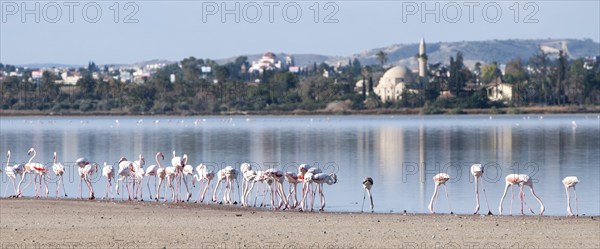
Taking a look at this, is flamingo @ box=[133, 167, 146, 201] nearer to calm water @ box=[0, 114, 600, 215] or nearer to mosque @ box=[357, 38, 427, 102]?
calm water @ box=[0, 114, 600, 215]

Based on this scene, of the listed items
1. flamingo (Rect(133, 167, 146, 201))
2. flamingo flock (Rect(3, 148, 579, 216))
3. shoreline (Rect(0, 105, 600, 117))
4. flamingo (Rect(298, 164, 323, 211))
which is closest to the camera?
flamingo flock (Rect(3, 148, 579, 216))

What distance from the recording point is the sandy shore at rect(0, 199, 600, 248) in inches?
641

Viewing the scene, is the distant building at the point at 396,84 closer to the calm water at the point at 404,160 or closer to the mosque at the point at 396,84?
the mosque at the point at 396,84

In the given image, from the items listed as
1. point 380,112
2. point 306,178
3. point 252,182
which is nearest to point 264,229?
point 306,178

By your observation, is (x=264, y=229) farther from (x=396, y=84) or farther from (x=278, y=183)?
(x=396, y=84)

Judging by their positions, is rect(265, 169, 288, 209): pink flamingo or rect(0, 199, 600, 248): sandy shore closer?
rect(0, 199, 600, 248): sandy shore

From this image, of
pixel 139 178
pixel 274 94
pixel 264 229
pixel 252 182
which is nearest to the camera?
pixel 264 229

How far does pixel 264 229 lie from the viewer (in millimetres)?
18094

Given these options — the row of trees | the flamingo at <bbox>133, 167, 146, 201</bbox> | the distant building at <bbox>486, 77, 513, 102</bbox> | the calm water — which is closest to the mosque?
the row of trees

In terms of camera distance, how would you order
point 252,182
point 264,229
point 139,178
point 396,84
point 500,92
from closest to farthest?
point 264,229, point 252,182, point 139,178, point 500,92, point 396,84

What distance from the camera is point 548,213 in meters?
22.5

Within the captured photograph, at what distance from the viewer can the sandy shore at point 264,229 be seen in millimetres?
16281

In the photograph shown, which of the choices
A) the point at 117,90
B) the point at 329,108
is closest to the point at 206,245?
the point at 329,108

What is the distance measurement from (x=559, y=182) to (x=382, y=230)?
13.5 m
